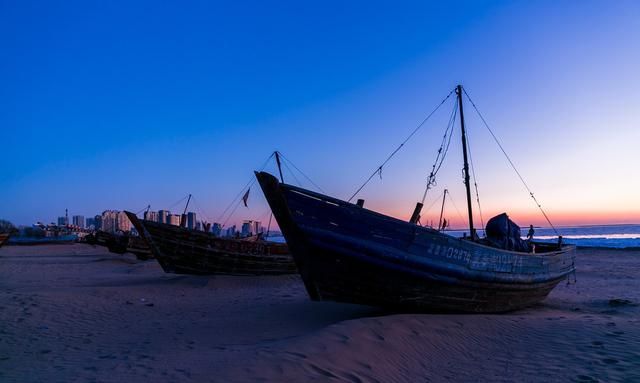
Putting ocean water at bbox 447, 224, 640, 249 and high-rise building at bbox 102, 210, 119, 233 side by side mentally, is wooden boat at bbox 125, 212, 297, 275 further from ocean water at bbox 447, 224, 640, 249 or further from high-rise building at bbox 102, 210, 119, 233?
high-rise building at bbox 102, 210, 119, 233

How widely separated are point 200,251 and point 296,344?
430 inches

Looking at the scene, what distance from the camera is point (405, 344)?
605 centimetres

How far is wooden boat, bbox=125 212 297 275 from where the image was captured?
15227mm

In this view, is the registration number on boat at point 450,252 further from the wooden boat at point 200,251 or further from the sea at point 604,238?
the sea at point 604,238

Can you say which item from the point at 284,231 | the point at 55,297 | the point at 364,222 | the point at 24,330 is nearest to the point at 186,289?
the point at 55,297

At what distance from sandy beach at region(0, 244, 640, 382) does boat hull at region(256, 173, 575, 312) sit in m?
0.49

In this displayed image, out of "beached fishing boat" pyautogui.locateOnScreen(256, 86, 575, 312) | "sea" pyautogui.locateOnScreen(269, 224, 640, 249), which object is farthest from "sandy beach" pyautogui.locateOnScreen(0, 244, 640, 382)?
"sea" pyautogui.locateOnScreen(269, 224, 640, 249)

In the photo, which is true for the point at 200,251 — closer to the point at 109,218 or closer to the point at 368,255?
the point at 368,255

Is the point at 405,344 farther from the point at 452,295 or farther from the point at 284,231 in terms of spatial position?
the point at 284,231

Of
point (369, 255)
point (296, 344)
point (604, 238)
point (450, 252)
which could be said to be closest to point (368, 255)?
point (369, 255)

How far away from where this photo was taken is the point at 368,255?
23.5ft

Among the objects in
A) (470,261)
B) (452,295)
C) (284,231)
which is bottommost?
(452,295)

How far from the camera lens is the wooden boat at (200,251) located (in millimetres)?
15227

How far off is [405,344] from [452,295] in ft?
7.74
